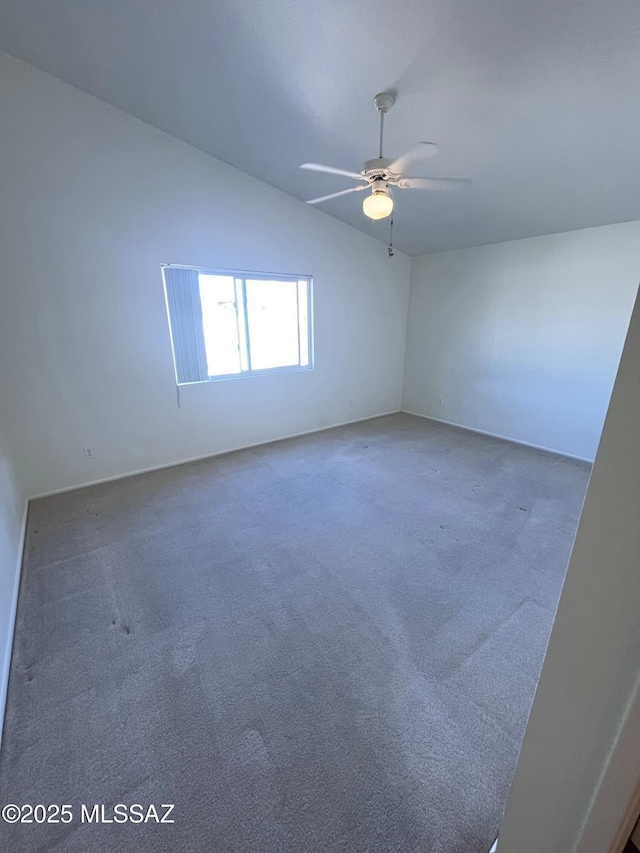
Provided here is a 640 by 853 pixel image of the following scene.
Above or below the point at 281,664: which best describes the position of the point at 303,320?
above

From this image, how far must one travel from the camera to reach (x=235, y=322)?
3934 millimetres

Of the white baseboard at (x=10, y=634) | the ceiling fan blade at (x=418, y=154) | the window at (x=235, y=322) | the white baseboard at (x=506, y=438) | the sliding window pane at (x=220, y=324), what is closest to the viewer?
the white baseboard at (x=10, y=634)

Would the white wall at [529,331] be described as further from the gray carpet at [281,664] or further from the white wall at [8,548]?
the white wall at [8,548]

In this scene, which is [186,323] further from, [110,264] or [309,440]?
[309,440]

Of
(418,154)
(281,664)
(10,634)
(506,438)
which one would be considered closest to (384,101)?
(418,154)

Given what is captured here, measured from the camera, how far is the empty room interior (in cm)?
108

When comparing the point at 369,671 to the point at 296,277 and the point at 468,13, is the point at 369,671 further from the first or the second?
the point at 296,277

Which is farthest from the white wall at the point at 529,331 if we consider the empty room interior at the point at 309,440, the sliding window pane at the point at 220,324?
the sliding window pane at the point at 220,324

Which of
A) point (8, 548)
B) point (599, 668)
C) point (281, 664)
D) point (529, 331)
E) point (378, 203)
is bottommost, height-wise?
point (281, 664)

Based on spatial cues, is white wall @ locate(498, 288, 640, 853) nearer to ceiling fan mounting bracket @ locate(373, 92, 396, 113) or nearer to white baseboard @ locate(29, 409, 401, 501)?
ceiling fan mounting bracket @ locate(373, 92, 396, 113)

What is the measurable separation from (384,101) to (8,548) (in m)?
3.51

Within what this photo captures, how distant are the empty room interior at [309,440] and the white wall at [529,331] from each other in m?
0.04

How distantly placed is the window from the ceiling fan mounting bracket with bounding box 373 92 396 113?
6.78 feet

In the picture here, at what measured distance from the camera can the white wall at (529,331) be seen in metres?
3.53
